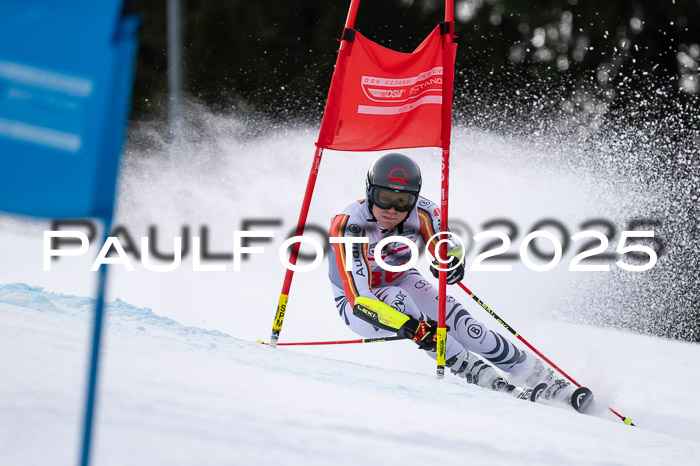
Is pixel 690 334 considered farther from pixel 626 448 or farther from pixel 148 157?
pixel 148 157

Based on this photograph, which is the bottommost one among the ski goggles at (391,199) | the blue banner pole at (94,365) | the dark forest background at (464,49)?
the blue banner pole at (94,365)

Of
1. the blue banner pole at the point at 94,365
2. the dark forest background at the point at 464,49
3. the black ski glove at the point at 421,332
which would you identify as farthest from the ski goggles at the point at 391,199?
the dark forest background at the point at 464,49

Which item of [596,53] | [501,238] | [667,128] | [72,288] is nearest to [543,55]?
[596,53]

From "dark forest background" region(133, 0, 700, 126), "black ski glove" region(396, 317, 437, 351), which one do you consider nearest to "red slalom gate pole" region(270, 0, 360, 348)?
"black ski glove" region(396, 317, 437, 351)

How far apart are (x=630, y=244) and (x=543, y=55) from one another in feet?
18.3

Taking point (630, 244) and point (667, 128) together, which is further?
point (667, 128)

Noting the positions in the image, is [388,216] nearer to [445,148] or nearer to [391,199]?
[391,199]

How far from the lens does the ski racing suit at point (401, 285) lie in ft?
16.9

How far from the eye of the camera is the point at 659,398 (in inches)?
235

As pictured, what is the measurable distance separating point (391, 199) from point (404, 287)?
31.6 inches

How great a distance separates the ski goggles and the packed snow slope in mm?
1212

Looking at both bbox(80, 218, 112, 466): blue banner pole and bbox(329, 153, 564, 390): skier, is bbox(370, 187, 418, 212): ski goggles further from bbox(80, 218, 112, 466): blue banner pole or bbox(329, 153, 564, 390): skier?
bbox(80, 218, 112, 466): blue banner pole

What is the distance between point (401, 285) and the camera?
226 inches

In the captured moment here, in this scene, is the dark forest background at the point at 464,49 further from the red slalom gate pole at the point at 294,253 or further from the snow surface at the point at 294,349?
the red slalom gate pole at the point at 294,253
